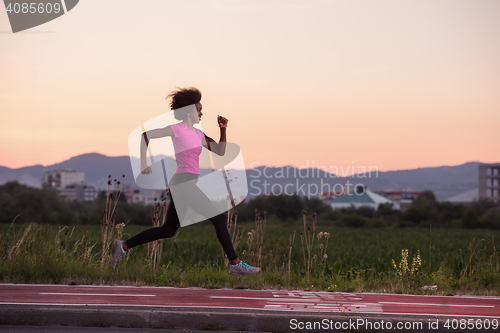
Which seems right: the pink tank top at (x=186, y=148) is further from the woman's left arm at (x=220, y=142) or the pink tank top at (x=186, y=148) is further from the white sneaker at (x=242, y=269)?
the white sneaker at (x=242, y=269)

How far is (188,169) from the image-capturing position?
5.18m

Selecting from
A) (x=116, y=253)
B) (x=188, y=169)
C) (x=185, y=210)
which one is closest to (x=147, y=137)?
(x=188, y=169)

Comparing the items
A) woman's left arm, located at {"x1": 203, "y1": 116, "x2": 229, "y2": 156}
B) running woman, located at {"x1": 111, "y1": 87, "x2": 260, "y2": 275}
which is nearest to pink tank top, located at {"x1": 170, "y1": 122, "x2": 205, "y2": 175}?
running woman, located at {"x1": 111, "y1": 87, "x2": 260, "y2": 275}

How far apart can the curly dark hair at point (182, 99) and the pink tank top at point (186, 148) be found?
158 mm

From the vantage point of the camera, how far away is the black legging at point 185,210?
517 cm

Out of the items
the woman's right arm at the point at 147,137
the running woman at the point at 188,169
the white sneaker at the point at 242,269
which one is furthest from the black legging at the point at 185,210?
the woman's right arm at the point at 147,137

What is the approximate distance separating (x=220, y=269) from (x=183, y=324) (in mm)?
2833

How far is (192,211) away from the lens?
5.35m

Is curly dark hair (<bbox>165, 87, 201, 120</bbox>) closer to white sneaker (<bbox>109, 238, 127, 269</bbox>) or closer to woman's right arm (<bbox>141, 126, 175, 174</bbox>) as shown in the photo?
woman's right arm (<bbox>141, 126, 175, 174</bbox>)

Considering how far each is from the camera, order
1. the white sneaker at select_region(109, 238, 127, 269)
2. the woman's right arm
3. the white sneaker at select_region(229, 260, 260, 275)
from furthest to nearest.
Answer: the white sneaker at select_region(109, 238, 127, 269) → the white sneaker at select_region(229, 260, 260, 275) → the woman's right arm

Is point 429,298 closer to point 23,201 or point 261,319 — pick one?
point 261,319

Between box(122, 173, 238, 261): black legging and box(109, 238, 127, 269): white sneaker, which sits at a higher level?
box(122, 173, 238, 261): black legging

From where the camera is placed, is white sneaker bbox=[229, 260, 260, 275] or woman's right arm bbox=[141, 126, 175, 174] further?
white sneaker bbox=[229, 260, 260, 275]

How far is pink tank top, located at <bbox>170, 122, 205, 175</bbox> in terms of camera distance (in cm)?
518
